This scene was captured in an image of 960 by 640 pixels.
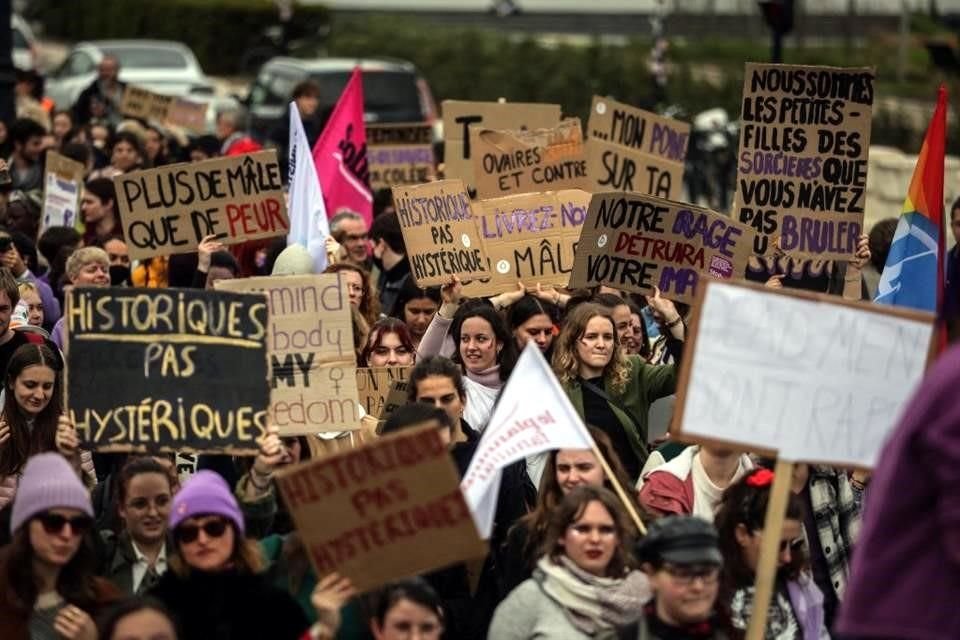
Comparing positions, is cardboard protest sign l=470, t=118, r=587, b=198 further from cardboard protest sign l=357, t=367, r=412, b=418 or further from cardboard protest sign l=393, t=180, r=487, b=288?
cardboard protest sign l=357, t=367, r=412, b=418

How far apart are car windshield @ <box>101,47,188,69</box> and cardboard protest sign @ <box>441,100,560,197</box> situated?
17.6m

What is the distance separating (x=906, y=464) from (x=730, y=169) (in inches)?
825

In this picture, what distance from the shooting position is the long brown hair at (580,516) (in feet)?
21.6

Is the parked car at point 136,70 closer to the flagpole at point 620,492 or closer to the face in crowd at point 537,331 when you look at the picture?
the face in crowd at point 537,331

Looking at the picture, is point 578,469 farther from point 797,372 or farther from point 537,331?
point 537,331

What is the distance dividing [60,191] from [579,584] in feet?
27.0

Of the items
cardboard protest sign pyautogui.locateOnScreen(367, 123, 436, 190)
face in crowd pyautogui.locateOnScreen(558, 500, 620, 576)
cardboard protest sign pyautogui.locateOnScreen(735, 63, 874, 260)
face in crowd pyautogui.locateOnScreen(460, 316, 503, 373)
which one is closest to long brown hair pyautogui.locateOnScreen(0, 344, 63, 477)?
face in crowd pyautogui.locateOnScreen(460, 316, 503, 373)

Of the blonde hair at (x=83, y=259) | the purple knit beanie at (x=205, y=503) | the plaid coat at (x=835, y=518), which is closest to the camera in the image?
the purple knit beanie at (x=205, y=503)

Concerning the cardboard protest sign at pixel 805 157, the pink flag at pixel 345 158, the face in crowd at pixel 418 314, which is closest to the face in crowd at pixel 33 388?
the face in crowd at pixel 418 314

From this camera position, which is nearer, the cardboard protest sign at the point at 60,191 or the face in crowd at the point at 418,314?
the face in crowd at the point at 418,314

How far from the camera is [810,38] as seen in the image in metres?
41.7

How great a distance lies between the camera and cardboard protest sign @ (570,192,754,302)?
404 inches

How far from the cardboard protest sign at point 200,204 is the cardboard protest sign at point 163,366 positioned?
3.77 metres

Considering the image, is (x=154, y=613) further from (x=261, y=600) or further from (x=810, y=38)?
(x=810, y=38)
